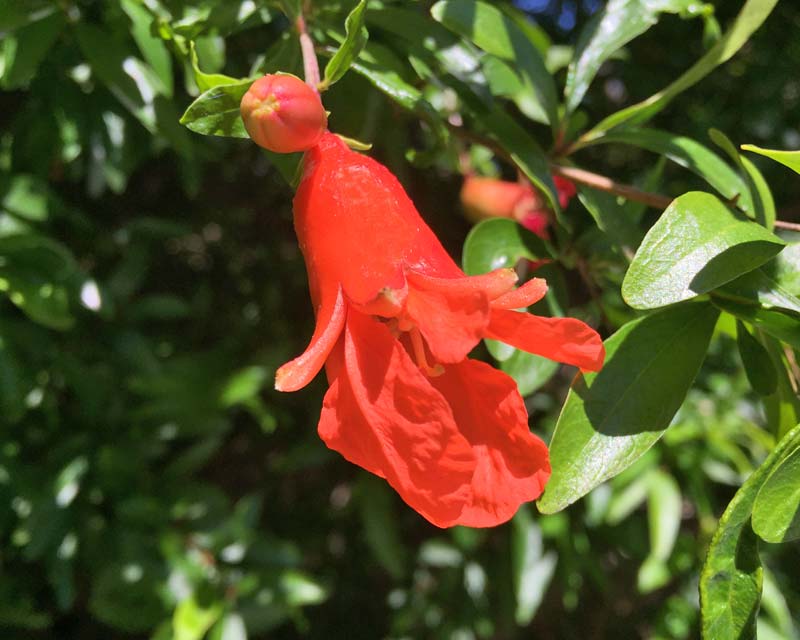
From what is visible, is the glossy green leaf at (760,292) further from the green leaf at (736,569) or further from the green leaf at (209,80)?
the green leaf at (209,80)

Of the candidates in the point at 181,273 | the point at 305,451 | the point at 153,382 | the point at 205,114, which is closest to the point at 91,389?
the point at 153,382

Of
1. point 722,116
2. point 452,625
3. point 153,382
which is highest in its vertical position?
point 722,116

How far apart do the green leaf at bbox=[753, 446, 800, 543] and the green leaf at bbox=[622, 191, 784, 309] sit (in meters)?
0.13

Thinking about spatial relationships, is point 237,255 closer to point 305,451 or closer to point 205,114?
point 305,451

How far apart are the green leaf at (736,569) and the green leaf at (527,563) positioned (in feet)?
2.88

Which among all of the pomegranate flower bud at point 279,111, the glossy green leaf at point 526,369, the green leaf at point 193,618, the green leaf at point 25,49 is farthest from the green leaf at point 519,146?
the green leaf at point 193,618

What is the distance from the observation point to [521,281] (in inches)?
37.5

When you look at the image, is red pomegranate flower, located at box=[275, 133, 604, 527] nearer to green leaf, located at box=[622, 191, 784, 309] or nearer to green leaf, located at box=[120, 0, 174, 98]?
green leaf, located at box=[622, 191, 784, 309]

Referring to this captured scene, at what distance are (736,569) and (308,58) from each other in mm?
482

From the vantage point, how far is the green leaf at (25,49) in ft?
2.64

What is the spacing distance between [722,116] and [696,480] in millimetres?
670

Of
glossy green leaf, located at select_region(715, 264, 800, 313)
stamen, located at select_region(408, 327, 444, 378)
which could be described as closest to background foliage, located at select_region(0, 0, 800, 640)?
glossy green leaf, located at select_region(715, 264, 800, 313)

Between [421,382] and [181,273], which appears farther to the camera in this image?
[181,273]

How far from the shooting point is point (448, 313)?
0.53 meters
